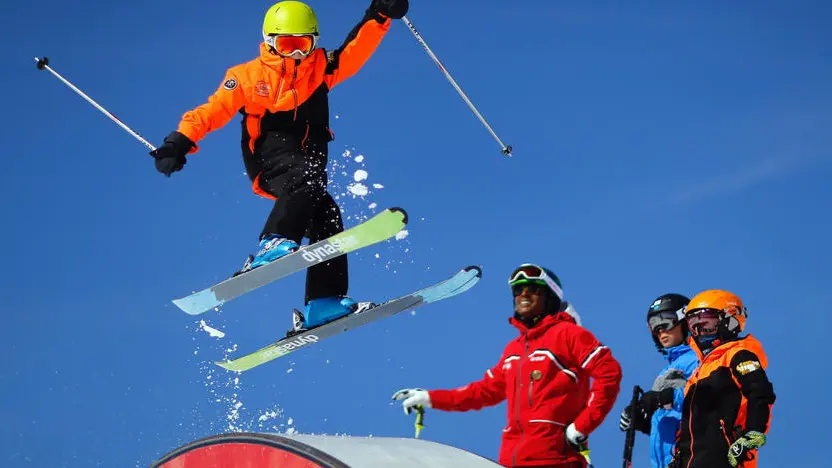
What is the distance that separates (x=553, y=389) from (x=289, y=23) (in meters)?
4.22

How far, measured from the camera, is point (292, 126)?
9250 mm

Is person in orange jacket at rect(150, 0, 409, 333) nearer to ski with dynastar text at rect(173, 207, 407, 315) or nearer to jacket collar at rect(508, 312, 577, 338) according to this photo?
ski with dynastar text at rect(173, 207, 407, 315)

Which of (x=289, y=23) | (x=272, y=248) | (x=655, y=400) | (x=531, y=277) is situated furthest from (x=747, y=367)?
(x=289, y=23)

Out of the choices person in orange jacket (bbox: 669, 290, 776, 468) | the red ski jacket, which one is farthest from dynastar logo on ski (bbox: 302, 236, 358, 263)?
person in orange jacket (bbox: 669, 290, 776, 468)

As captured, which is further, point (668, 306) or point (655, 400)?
point (668, 306)

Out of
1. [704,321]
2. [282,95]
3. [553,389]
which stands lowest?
[553,389]

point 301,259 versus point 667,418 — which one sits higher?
point 301,259

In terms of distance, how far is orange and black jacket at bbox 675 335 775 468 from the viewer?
6.51 meters

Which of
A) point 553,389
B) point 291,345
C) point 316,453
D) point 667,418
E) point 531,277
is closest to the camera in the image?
point 316,453

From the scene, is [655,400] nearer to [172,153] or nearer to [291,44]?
[291,44]

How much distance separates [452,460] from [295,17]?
467cm

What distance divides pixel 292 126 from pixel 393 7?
1339 mm

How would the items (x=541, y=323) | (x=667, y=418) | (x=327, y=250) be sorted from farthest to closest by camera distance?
1. (x=327, y=250)
2. (x=667, y=418)
3. (x=541, y=323)

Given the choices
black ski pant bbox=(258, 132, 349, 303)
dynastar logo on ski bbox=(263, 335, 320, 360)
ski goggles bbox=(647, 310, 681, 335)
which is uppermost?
black ski pant bbox=(258, 132, 349, 303)
